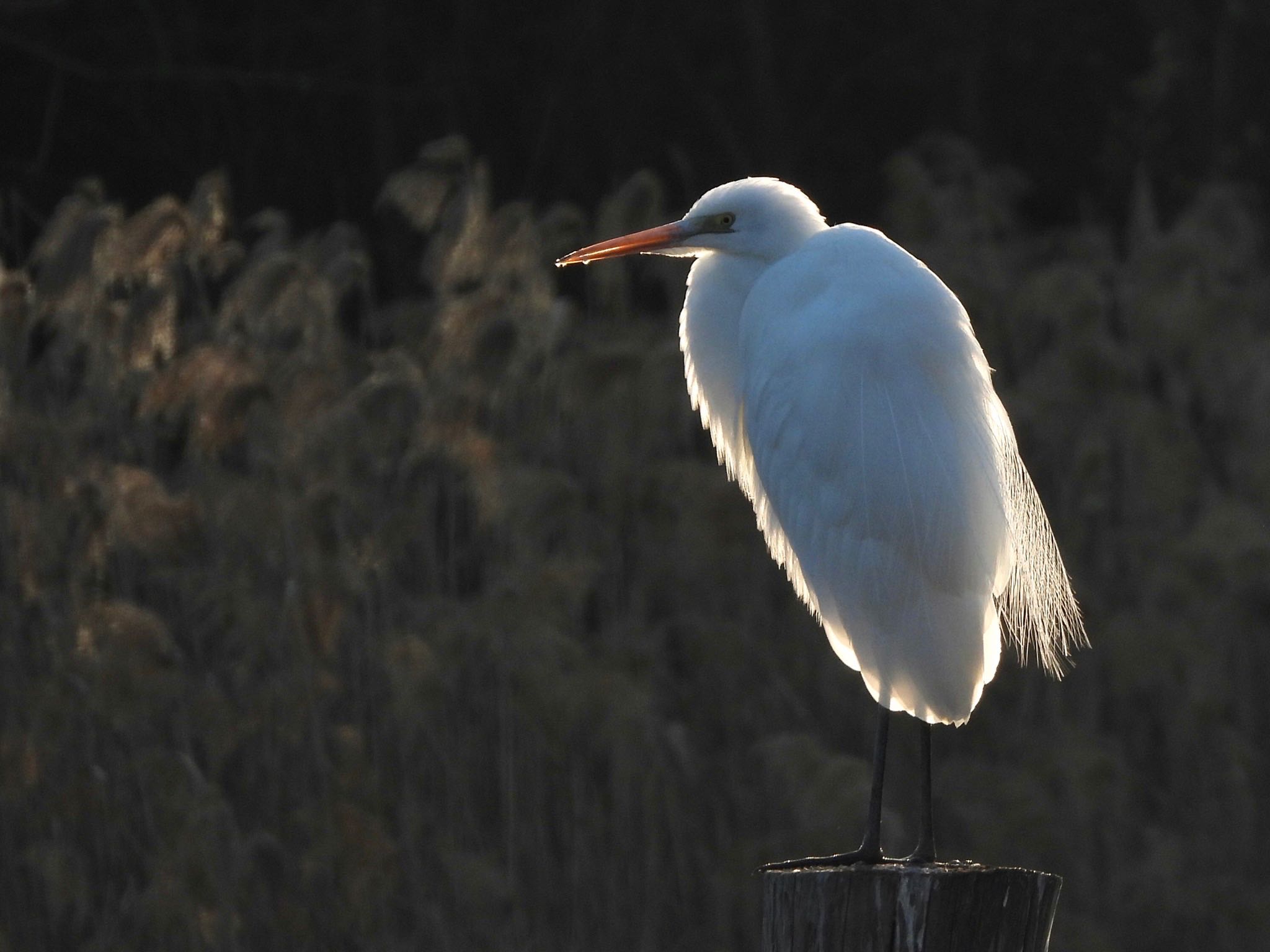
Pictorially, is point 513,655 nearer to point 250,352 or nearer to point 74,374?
point 250,352

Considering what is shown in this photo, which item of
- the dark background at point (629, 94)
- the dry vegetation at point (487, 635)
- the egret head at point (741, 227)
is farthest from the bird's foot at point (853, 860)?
the dark background at point (629, 94)

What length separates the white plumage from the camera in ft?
8.52

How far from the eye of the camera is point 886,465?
2.61 metres

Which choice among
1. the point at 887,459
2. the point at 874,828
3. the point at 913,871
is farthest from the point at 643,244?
the point at 913,871

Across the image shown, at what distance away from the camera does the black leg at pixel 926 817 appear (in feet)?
8.54

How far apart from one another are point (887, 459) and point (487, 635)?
1301 mm

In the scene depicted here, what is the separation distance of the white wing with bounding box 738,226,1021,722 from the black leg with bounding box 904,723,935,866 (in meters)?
0.12

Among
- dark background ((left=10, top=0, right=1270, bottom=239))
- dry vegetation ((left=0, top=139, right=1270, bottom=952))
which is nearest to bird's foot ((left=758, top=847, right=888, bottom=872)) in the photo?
dry vegetation ((left=0, top=139, right=1270, bottom=952))

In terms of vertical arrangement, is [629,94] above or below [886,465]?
above

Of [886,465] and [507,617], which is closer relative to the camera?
[886,465]

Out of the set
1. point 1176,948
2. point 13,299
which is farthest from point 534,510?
point 1176,948

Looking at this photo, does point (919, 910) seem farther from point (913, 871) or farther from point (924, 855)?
point (924, 855)

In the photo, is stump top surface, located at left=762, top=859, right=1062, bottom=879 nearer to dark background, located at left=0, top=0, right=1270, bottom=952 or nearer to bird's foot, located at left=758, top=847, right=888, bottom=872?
bird's foot, located at left=758, top=847, right=888, bottom=872

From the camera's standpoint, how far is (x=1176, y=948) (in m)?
3.78
